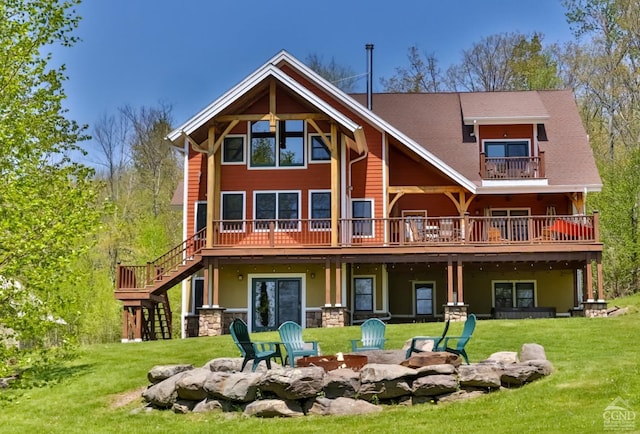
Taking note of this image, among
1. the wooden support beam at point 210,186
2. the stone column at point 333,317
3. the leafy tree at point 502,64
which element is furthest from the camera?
the leafy tree at point 502,64

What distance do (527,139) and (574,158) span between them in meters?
1.64

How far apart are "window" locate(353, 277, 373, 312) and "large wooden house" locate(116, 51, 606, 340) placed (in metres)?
0.03

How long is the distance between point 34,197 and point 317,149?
13.6 meters

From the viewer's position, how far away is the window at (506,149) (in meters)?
27.4

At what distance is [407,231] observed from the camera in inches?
970

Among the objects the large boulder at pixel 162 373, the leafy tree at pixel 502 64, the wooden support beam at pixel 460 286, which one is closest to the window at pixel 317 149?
the wooden support beam at pixel 460 286

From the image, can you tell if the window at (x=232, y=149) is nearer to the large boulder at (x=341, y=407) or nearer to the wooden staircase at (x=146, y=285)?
the wooden staircase at (x=146, y=285)

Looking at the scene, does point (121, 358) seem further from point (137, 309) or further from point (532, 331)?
point (532, 331)

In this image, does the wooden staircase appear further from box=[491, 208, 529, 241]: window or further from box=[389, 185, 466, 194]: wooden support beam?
box=[491, 208, 529, 241]: window

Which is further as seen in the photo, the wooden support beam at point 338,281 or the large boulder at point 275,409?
the wooden support beam at point 338,281

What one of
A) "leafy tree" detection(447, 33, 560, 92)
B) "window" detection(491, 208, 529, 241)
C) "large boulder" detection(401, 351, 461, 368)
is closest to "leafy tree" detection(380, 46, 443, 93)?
"leafy tree" detection(447, 33, 560, 92)

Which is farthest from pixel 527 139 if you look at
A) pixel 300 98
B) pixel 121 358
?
pixel 121 358

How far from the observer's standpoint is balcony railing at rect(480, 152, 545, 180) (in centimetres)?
2602

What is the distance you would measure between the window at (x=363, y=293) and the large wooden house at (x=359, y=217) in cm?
3
